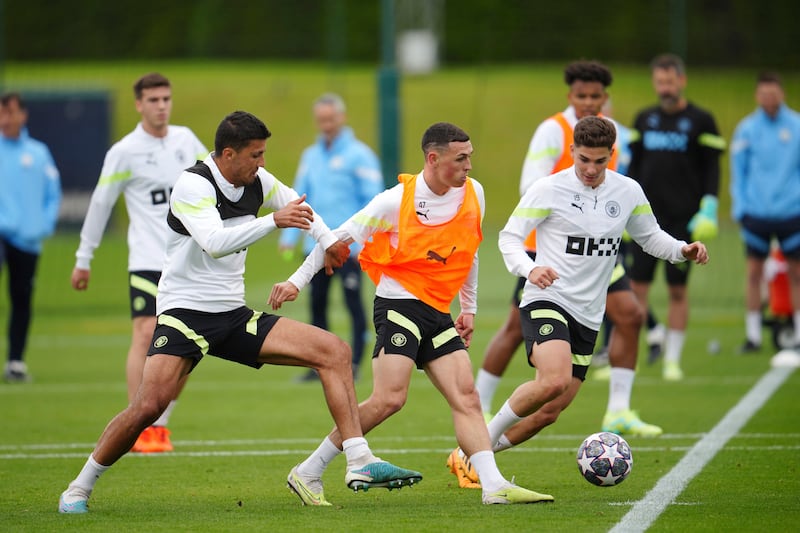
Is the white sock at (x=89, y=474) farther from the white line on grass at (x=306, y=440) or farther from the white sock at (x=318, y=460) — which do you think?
the white line on grass at (x=306, y=440)

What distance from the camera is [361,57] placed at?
30562 millimetres

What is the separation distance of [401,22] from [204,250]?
48.7ft

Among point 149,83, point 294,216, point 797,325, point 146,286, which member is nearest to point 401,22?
point 797,325

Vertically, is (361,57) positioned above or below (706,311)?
above

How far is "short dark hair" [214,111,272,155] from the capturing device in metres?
6.64

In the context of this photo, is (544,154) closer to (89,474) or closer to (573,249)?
(573,249)

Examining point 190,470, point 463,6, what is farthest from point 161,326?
point 463,6

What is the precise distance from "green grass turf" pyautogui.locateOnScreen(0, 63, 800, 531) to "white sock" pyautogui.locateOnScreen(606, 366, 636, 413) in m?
0.33

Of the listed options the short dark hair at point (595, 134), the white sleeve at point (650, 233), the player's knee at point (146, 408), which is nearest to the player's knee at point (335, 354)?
the player's knee at point (146, 408)

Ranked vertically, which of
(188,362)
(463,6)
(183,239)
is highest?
(463,6)

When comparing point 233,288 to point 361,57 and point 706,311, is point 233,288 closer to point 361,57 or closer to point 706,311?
point 706,311

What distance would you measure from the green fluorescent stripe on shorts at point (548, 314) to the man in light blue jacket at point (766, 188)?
6448 mm

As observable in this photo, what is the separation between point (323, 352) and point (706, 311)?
1167 centimetres

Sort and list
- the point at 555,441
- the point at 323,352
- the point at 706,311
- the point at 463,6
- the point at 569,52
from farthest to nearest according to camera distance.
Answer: the point at 463,6 < the point at 569,52 < the point at 706,311 < the point at 555,441 < the point at 323,352
